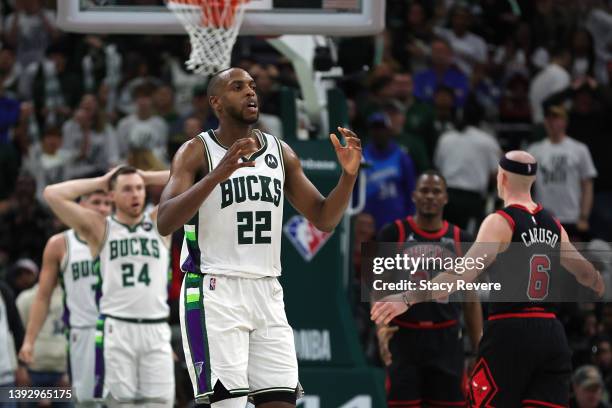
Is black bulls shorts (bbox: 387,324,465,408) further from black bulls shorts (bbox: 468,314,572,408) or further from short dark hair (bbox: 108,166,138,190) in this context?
short dark hair (bbox: 108,166,138,190)

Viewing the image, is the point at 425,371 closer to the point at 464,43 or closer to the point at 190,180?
the point at 190,180

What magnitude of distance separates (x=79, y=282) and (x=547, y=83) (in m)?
6.94

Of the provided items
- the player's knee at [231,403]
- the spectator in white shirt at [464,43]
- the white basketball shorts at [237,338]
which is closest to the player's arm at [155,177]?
the white basketball shorts at [237,338]

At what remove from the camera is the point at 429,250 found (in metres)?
9.49

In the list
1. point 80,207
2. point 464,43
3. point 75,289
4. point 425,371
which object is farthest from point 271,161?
point 464,43

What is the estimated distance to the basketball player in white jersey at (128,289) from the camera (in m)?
9.98

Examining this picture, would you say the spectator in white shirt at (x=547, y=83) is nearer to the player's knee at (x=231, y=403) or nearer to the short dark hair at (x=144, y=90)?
the short dark hair at (x=144, y=90)

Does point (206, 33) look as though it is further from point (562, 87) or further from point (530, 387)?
point (562, 87)

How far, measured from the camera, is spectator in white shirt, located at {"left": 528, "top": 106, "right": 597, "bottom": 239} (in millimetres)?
13906

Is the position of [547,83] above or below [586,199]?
above

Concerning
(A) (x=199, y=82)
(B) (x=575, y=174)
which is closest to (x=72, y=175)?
(A) (x=199, y=82)

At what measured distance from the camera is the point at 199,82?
16.0m

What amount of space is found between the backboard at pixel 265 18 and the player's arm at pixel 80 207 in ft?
4.59

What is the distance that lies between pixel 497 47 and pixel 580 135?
8.54ft
